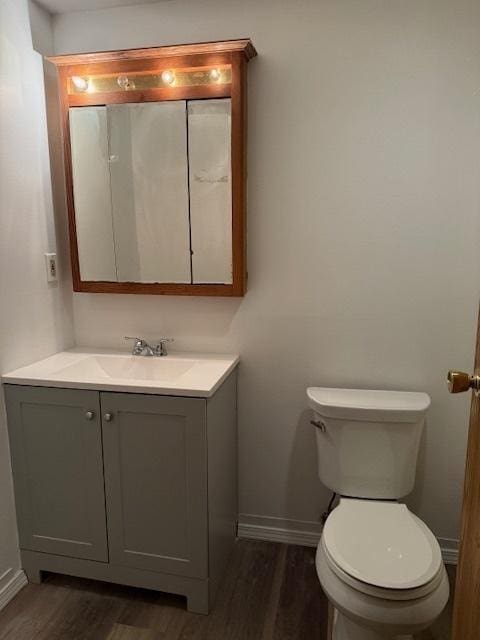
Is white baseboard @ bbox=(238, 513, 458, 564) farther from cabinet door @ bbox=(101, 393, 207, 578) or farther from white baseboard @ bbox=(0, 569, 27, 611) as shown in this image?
white baseboard @ bbox=(0, 569, 27, 611)

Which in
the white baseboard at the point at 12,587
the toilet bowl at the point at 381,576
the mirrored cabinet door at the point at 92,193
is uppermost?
the mirrored cabinet door at the point at 92,193

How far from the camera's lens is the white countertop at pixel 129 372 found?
1.56 metres

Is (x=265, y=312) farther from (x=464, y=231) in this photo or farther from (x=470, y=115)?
(x=470, y=115)

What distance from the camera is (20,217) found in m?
1.78

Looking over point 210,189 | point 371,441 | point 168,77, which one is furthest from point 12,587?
point 168,77

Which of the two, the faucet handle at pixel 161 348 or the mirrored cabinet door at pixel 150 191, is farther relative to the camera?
the faucet handle at pixel 161 348

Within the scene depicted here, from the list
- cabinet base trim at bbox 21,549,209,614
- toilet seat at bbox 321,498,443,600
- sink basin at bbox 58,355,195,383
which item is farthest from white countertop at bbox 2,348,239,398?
cabinet base trim at bbox 21,549,209,614

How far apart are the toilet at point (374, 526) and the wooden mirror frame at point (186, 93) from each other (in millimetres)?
708

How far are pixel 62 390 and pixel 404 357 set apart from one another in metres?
1.39

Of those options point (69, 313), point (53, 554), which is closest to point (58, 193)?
point (69, 313)

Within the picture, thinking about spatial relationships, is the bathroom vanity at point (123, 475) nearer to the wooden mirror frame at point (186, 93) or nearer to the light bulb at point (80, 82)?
the wooden mirror frame at point (186, 93)

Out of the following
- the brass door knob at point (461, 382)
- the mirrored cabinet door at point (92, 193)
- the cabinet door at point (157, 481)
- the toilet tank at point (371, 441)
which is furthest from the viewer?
the mirrored cabinet door at point (92, 193)

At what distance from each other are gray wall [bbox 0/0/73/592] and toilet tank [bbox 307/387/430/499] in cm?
123

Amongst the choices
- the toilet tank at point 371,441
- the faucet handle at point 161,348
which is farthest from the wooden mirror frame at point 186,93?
the toilet tank at point 371,441
